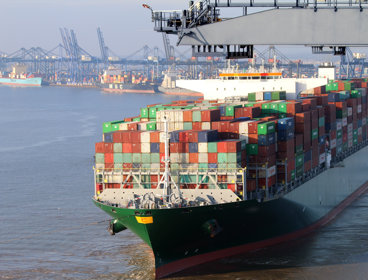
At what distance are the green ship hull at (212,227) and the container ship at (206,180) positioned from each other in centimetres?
4

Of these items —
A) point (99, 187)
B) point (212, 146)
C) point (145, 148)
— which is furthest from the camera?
point (99, 187)

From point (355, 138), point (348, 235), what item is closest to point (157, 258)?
point (348, 235)

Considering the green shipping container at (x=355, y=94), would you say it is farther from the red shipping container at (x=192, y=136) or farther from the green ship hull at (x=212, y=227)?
the red shipping container at (x=192, y=136)

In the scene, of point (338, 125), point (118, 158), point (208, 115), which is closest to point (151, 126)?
point (118, 158)

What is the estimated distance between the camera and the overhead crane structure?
973 centimetres

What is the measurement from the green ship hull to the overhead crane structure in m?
12.7

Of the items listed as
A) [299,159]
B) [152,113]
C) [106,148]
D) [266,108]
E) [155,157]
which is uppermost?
[266,108]

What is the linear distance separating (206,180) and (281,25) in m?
14.8

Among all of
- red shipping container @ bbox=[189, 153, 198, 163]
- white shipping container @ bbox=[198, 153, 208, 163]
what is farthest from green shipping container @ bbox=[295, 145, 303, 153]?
red shipping container @ bbox=[189, 153, 198, 163]

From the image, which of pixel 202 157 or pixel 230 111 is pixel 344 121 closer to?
pixel 230 111

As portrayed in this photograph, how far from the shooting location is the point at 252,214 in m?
24.9

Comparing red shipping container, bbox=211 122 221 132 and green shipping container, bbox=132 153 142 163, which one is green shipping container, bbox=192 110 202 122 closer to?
red shipping container, bbox=211 122 221 132

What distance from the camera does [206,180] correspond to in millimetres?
24406

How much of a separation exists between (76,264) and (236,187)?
741 cm
